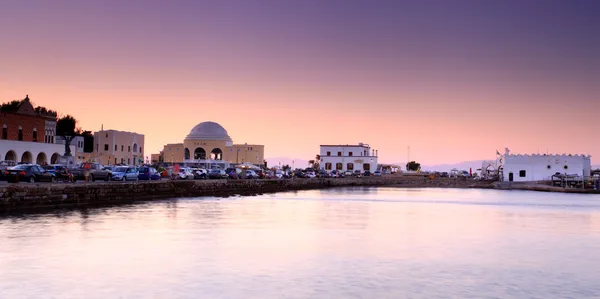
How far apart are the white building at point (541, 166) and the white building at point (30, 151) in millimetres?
78977

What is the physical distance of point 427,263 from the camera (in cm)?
2370

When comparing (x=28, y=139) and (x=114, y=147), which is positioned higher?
(x=114, y=147)

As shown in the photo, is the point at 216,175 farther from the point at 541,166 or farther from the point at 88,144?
the point at 541,166

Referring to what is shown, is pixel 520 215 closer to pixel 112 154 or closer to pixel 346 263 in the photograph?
pixel 346 263

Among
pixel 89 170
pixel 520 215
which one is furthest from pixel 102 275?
pixel 89 170

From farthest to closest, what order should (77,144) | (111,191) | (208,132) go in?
(208,132) → (77,144) → (111,191)

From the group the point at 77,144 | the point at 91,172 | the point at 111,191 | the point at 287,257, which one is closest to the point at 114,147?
the point at 77,144

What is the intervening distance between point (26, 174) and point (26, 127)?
3966 cm

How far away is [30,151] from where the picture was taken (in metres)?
81.4

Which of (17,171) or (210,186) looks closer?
(17,171)

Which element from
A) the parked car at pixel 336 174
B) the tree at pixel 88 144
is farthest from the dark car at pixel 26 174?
the parked car at pixel 336 174

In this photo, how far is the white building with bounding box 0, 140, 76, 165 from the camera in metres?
76.8

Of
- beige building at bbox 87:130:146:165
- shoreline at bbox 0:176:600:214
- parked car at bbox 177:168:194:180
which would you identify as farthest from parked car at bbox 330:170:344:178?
parked car at bbox 177:168:194:180

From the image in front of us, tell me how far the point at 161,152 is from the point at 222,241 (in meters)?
134
